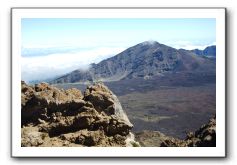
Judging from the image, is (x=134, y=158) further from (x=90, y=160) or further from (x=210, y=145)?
(x=210, y=145)

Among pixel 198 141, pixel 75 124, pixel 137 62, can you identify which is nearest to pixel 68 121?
pixel 75 124

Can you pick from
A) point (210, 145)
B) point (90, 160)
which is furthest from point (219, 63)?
point (90, 160)

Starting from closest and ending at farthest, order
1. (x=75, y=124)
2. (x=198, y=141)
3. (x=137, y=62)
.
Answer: (x=198, y=141), (x=75, y=124), (x=137, y=62)

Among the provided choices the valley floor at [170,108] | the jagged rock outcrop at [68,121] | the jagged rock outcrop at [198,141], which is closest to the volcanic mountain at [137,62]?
the valley floor at [170,108]

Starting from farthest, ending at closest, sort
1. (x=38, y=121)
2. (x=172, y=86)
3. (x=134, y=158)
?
(x=172, y=86) → (x=38, y=121) → (x=134, y=158)

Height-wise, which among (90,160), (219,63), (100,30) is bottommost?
(90,160)

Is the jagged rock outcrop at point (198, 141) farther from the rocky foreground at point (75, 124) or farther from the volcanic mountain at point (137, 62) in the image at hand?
the volcanic mountain at point (137, 62)

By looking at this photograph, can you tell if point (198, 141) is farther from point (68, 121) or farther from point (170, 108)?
point (170, 108)

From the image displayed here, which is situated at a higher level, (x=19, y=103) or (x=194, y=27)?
(x=194, y=27)
